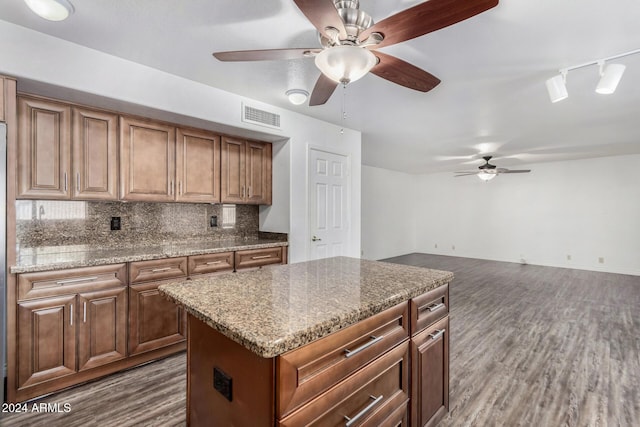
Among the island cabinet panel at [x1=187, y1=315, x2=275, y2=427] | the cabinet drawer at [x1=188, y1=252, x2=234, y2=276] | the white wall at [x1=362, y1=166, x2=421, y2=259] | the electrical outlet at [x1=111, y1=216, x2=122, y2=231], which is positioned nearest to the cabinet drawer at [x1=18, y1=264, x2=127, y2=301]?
the cabinet drawer at [x1=188, y1=252, x2=234, y2=276]

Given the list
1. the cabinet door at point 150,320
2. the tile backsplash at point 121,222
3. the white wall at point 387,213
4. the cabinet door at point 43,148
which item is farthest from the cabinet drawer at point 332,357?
the white wall at point 387,213

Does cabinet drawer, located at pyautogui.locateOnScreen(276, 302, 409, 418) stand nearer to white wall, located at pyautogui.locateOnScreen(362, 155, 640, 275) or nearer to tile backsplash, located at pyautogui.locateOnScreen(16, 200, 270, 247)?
tile backsplash, located at pyautogui.locateOnScreen(16, 200, 270, 247)

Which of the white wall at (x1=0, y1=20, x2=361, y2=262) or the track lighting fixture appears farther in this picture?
the track lighting fixture

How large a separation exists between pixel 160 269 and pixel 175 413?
1110 millimetres

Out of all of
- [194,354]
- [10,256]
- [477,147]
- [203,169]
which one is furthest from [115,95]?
[477,147]

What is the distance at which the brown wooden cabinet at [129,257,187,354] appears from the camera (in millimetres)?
2459

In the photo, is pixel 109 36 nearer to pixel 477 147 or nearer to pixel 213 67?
pixel 213 67

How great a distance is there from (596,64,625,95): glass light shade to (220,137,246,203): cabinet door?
127 inches

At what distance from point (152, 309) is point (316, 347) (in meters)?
2.11

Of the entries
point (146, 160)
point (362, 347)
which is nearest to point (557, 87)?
point (362, 347)

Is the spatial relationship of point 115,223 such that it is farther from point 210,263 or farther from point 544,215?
point 544,215

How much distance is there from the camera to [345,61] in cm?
144

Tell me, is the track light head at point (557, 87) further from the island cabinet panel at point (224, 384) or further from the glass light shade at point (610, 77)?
the island cabinet panel at point (224, 384)

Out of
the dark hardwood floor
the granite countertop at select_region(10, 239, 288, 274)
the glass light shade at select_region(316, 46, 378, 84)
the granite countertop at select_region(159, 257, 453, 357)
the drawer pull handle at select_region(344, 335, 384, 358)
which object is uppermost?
the glass light shade at select_region(316, 46, 378, 84)
